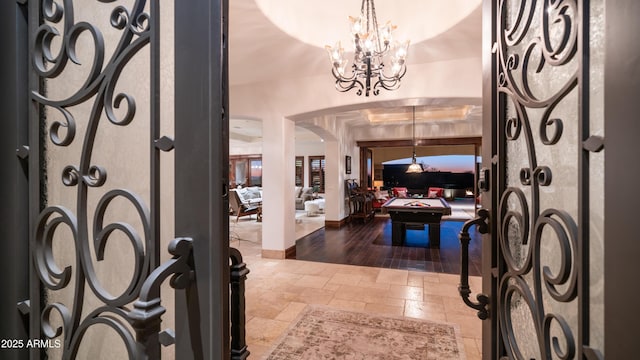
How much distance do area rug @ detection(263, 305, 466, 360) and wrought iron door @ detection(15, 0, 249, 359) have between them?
5.50 ft

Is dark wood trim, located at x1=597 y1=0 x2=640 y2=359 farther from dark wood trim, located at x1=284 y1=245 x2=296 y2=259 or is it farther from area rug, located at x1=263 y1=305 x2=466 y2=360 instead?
dark wood trim, located at x1=284 y1=245 x2=296 y2=259

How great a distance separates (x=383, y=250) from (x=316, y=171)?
811 cm

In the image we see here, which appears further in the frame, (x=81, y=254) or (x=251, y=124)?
(x=251, y=124)

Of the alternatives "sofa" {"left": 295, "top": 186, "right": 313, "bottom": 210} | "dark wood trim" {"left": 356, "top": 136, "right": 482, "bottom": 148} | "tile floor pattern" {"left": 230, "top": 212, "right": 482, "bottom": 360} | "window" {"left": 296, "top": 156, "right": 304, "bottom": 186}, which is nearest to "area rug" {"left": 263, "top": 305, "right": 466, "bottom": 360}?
"tile floor pattern" {"left": 230, "top": 212, "right": 482, "bottom": 360}

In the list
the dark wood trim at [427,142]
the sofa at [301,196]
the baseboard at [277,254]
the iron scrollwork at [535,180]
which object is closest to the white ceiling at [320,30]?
the iron scrollwork at [535,180]

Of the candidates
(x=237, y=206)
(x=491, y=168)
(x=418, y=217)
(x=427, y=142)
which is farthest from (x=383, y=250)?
(x=427, y=142)

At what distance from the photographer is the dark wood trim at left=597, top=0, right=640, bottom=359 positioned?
40 centimetres

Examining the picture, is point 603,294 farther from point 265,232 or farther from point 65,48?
point 265,232

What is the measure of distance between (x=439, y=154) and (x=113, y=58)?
17.2m

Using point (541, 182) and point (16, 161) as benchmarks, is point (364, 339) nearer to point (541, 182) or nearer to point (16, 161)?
point (541, 182)

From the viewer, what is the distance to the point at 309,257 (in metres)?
4.83

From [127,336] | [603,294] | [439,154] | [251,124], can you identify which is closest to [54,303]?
[127,336]

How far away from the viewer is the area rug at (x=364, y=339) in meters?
2.15

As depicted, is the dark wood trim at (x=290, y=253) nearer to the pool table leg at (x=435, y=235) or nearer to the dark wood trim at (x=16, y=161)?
the pool table leg at (x=435, y=235)
